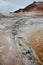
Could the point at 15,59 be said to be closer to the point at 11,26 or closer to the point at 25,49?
the point at 25,49

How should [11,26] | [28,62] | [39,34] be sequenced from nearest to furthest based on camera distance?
[28,62] → [39,34] → [11,26]

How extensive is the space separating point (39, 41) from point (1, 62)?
17 cm

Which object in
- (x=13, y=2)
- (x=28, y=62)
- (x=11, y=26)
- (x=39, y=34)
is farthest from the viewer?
(x=13, y=2)

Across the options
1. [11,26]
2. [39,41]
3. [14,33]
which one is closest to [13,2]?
[11,26]

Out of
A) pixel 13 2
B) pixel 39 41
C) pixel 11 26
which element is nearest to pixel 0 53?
pixel 39 41

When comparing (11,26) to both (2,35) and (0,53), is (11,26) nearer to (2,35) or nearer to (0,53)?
(2,35)

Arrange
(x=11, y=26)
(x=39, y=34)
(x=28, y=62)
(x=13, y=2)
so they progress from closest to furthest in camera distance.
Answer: (x=28, y=62) → (x=39, y=34) → (x=11, y=26) → (x=13, y=2)

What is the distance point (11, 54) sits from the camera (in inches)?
21.8

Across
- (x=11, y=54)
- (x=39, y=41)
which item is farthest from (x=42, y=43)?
(x=11, y=54)

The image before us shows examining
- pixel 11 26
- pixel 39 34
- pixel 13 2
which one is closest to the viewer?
pixel 39 34

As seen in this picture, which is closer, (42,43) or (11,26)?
(42,43)

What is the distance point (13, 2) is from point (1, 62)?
1427 mm

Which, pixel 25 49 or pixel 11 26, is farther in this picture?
pixel 11 26

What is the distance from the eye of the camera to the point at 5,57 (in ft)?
1.78
